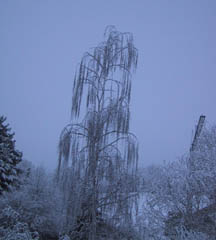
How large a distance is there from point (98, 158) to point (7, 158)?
221 inches

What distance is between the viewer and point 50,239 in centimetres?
1465

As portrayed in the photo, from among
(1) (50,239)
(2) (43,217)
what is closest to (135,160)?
(2) (43,217)

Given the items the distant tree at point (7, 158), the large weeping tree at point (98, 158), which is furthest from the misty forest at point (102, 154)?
the distant tree at point (7, 158)

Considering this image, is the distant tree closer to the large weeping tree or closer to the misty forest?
the misty forest

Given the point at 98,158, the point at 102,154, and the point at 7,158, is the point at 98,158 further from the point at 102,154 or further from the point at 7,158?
the point at 7,158

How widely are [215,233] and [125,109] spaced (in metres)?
3.54

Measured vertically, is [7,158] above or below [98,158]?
above

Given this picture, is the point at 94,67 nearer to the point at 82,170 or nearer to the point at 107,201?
the point at 82,170

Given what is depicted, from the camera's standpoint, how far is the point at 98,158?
16.2 feet

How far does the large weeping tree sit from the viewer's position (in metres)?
4.88

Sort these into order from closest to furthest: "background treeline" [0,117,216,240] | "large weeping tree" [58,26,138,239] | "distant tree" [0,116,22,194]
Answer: "large weeping tree" [58,26,138,239] → "background treeline" [0,117,216,240] → "distant tree" [0,116,22,194]

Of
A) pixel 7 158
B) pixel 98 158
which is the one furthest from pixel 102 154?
pixel 7 158

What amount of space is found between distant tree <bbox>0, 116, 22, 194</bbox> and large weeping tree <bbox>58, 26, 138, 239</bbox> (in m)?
4.96

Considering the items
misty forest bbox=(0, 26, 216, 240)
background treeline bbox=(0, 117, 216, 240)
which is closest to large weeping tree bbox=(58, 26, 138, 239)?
misty forest bbox=(0, 26, 216, 240)
